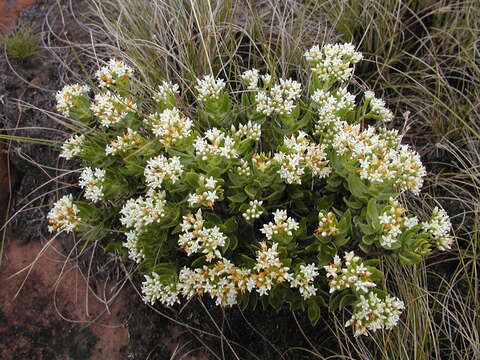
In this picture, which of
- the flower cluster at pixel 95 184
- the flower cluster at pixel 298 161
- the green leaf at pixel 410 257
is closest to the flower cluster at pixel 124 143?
the flower cluster at pixel 95 184

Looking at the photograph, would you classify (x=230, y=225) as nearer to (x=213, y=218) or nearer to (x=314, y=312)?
(x=213, y=218)

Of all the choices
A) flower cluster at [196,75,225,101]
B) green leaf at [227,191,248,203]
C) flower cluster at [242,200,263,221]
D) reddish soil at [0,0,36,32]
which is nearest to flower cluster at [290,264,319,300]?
flower cluster at [242,200,263,221]

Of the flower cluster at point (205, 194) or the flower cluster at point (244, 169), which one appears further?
the flower cluster at point (244, 169)

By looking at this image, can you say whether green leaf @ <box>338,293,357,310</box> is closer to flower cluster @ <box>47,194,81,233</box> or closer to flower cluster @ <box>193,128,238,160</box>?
flower cluster @ <box>193,128,238,160</box>

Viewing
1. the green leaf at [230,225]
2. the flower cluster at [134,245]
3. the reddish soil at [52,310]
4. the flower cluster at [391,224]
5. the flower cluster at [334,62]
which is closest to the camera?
the flower cluster at [391,224]

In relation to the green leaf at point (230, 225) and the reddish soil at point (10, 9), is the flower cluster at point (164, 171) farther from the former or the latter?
the reddish soil at point (10, 9)

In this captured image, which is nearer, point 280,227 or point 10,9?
point 280,227

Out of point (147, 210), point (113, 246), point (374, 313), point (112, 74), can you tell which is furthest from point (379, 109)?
point (113, 246)
